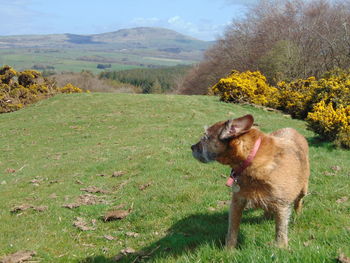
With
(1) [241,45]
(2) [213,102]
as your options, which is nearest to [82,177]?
(2) [213,102]

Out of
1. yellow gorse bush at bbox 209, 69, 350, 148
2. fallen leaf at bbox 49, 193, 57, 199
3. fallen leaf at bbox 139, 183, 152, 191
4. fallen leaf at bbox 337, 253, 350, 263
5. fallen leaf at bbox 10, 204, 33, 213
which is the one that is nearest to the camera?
fallen leaf at bbox 337, 253, 350, 263

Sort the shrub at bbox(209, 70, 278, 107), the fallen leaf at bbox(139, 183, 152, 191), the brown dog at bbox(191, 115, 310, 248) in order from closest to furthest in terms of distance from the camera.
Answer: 1. the brown dog at bbox(191, 115, 310, 248)
2. the fallen leaf at bbox(139, 183, 152, 191)
3. the shrub at bbox(209, 70, 278, 107)

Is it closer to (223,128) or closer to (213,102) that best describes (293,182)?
(223,128)

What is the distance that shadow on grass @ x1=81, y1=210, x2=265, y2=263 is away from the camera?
5.26 meters

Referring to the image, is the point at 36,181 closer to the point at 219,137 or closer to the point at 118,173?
the point at 118,173

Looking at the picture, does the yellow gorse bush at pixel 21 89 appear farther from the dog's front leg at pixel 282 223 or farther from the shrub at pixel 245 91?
the dog's front leg at pixel 282 223

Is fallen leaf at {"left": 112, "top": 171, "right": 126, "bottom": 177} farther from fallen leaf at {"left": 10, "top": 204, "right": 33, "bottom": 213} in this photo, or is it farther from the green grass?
fallen leaf at {"left": 10, "top": 204, "right": 33, "bottom": 213}

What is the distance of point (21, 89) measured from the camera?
125 feet

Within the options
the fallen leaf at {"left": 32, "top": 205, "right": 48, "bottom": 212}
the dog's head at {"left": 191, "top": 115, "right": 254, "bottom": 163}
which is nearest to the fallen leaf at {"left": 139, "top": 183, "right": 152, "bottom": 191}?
the fallen leaf at {"left": 32, "top": 205, "right": 48, "bottom": 212}

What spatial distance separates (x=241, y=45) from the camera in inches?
2007

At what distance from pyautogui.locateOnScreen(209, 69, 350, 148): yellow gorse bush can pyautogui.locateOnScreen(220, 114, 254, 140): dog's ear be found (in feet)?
34.2

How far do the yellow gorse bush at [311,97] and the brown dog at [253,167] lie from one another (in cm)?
975

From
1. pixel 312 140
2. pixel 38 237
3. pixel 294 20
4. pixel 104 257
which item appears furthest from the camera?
pixel 294 20

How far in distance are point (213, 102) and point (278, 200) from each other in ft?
76.0
